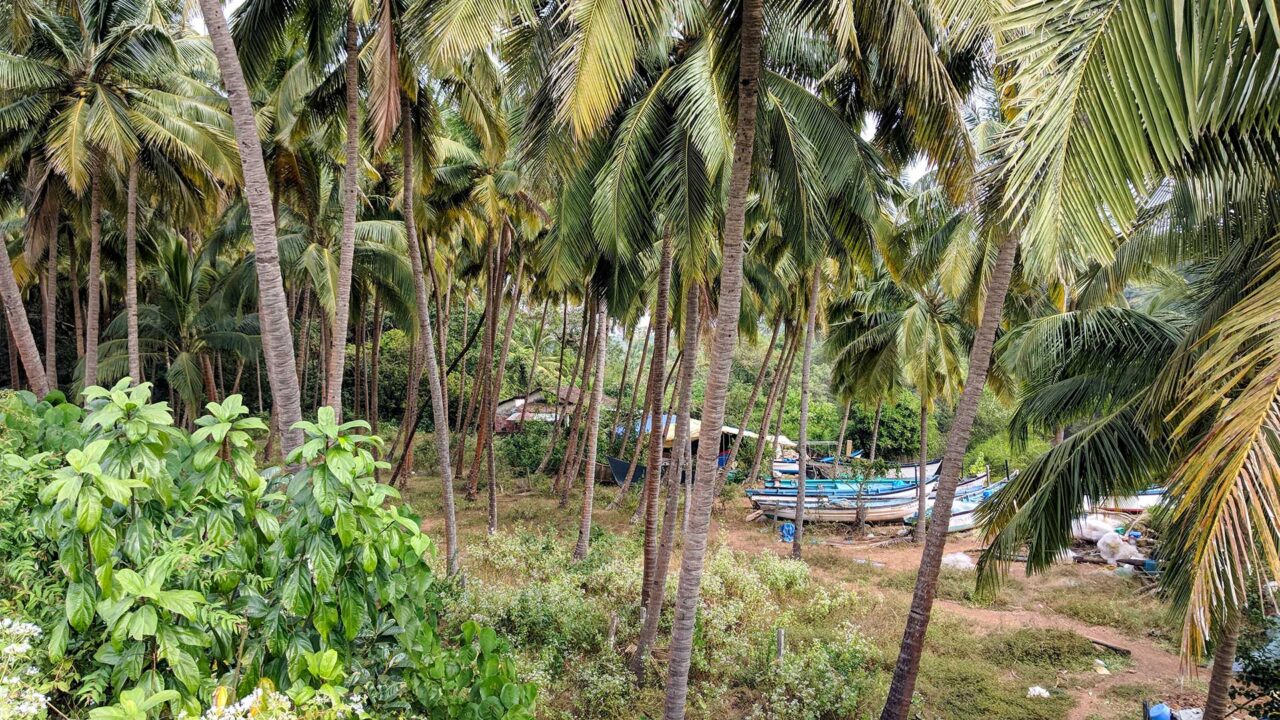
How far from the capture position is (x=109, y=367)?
13.8m

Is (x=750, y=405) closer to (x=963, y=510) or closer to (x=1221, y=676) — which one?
(x=963, y=510)

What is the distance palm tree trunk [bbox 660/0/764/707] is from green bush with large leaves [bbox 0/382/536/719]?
134 inches

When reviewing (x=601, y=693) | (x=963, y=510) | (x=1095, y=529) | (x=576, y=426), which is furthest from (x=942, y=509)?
(x=963, y=510)

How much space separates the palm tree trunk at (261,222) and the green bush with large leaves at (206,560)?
9.79 feet

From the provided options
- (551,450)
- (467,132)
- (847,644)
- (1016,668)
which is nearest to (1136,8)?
(847,644)

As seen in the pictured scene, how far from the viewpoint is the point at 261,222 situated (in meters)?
5.60

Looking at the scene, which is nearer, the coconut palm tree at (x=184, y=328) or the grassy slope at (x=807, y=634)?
the grassy slope at (x=807, y=634)

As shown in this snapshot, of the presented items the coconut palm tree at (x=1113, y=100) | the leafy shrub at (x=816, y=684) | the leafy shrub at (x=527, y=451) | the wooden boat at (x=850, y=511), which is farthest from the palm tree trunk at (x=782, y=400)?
the coconut palm tree at (x=1113, y=100)

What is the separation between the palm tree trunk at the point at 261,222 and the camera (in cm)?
528

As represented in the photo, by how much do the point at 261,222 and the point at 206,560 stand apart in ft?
13.2

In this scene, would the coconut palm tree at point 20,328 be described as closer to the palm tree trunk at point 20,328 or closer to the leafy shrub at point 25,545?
the palm tree trunk at point 20,328

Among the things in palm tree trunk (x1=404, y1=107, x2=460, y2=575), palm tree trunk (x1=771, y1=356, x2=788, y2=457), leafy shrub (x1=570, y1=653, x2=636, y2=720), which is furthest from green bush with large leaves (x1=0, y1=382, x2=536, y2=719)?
palm tree trunk (x1=771, y1=356, x2=788, y2=457)

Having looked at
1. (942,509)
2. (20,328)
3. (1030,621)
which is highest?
(20,328)

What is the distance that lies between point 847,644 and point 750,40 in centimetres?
752
